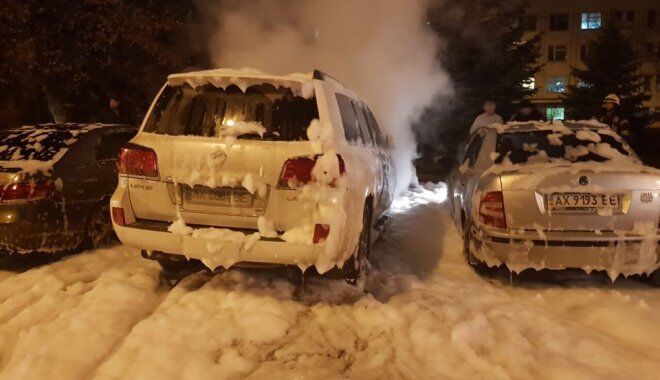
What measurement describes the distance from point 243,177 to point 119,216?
1.08m

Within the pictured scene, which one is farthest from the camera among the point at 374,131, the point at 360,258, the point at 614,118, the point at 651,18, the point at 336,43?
the point at 651,18

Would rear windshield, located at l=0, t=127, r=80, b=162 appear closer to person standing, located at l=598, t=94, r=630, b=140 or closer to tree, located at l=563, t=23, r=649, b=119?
person standing, located at l=598, t=94, r=630, b=140

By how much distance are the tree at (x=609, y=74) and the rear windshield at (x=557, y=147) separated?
22.3m

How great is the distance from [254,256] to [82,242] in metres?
2.90

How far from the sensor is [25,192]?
5531mm

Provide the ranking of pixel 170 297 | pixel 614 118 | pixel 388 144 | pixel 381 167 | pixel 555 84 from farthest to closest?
pixel 555 84, pixel 614 118, pixel 388 144, pixel 381 167, pixel 170 297

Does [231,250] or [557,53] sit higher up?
[557,53]

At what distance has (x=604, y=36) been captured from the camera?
2720 centimetres

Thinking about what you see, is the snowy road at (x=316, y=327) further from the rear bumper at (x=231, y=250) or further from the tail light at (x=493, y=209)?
the tail light at (x=493, y=209)

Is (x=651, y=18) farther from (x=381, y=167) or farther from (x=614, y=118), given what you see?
(x=381, y=167)

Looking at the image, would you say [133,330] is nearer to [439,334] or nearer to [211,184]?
[211,184]

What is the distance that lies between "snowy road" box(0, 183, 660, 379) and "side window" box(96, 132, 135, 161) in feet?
4.85

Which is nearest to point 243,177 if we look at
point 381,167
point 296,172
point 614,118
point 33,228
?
point 296,172

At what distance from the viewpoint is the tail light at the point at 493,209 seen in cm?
519
